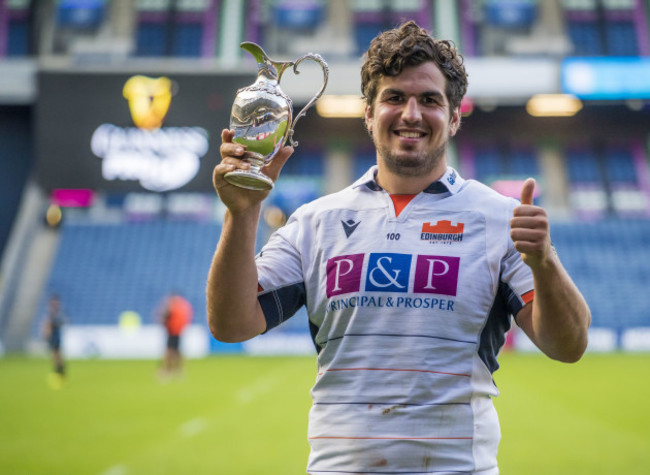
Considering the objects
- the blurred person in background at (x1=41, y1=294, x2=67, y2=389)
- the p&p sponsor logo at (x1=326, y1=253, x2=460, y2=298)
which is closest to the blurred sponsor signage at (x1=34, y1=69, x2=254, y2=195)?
the blurred person in background at (x1=41, y1=294, x2=67, y2=389)

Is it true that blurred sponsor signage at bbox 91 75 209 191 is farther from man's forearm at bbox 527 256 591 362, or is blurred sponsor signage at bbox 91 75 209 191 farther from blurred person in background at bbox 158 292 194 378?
man's forearm at bbox 527 256 591 362

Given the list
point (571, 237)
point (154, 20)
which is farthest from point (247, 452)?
point (154, 20)

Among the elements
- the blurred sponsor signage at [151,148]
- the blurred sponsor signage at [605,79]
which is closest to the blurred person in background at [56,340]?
the blurred sponsor signage at [151,148]

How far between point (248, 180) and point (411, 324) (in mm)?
531

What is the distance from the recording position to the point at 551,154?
27.1m

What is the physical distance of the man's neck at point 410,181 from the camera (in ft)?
6.31

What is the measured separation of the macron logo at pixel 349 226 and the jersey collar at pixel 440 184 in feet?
0.44

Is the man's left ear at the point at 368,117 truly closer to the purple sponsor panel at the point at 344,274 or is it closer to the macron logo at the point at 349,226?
the macron logo at the point at 349,226

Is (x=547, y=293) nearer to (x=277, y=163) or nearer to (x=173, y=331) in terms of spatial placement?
(x=277, y=163)

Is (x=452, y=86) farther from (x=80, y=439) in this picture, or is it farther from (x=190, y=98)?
(x=190, y=98)

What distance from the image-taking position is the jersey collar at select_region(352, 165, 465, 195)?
1915mm

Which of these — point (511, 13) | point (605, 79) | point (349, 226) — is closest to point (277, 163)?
point (349, 226)

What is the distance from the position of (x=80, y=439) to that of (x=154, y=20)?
2285 centimetres

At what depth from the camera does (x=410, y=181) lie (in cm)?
192
